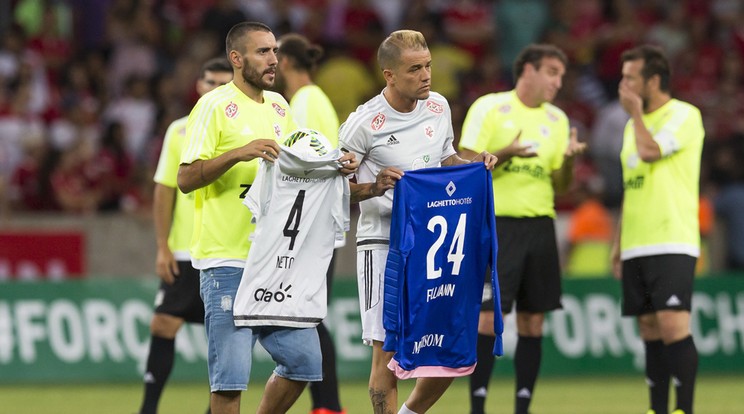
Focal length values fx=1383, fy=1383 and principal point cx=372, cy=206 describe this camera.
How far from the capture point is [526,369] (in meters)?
10.1

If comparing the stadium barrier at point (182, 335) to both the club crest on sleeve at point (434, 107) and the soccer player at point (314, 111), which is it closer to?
the soccer player at point (314, 111)

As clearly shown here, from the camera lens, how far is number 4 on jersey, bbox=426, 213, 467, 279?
8.05 meters

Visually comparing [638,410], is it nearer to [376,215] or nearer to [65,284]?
[376,215]

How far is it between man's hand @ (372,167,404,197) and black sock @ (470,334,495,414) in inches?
95.6

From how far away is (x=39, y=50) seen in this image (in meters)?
17.7

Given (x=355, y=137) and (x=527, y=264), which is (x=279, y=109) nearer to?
(x=355, y=137)

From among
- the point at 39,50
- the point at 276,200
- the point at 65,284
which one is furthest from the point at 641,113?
the point at 39,50

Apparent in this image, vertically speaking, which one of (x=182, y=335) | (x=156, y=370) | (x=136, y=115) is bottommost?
(x=182, y=335)

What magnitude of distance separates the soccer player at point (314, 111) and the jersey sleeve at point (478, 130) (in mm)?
976

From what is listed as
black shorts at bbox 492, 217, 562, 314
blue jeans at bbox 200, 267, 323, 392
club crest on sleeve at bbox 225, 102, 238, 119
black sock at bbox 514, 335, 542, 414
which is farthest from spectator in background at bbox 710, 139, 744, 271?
club crest on sleeve at bbox 225, 102, 238, 119

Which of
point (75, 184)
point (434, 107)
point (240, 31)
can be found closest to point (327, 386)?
point (434, 107)

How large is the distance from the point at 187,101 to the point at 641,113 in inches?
338

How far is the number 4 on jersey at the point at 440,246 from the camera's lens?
805cm

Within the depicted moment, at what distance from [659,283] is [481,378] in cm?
144
